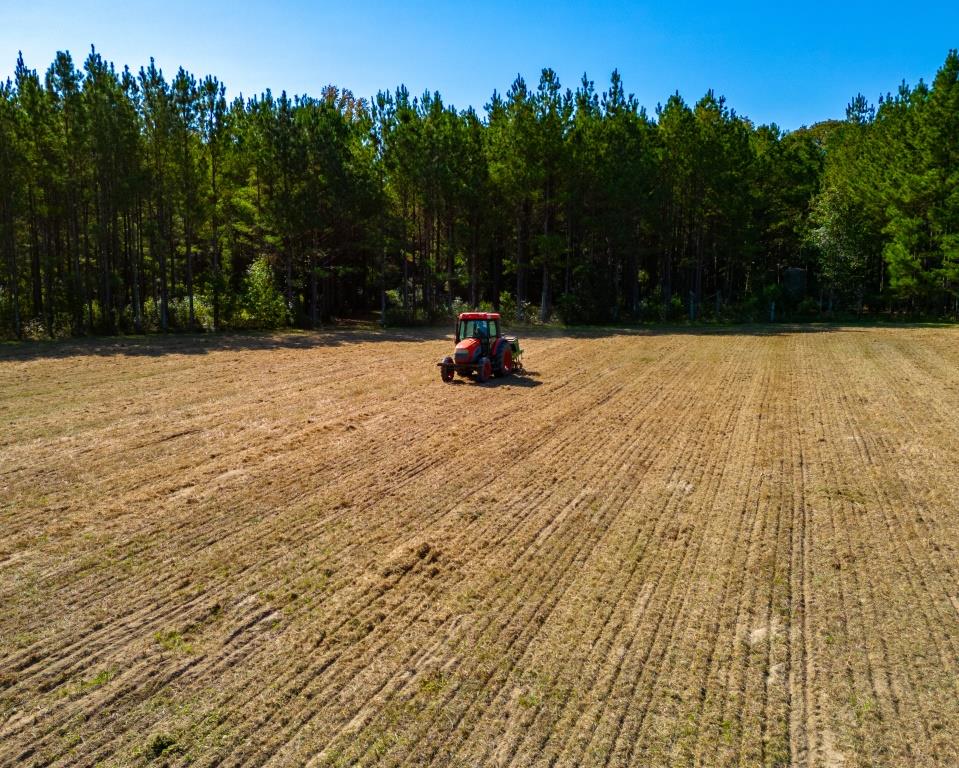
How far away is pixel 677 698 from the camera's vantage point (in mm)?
4488

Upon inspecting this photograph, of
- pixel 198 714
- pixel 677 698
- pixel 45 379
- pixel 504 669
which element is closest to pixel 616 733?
pixel 677 698

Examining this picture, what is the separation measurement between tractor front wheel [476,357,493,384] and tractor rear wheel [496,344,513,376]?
69 centimetres

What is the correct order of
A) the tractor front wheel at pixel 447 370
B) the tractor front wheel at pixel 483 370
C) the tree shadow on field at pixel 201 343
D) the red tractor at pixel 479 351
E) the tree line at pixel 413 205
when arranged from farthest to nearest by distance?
the tree line at pixel 413 205
the tree shadow on field at pixel 201 343
the tractor front wheel at pixel 447 370
the red tractor at pixel 479 351
the tractor front wheel at pixel 483 370

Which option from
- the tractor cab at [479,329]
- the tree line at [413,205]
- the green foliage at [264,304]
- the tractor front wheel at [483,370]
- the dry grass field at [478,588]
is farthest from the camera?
the green foliage at [264,304]

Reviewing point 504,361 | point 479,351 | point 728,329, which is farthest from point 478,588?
point 728,329

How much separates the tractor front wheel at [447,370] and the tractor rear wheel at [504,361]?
1267 mm

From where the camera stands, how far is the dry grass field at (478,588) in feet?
13.8

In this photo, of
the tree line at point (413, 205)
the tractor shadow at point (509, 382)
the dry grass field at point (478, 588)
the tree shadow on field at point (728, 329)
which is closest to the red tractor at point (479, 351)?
the tractor shadow at point (509, 382)

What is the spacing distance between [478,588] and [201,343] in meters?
22.9

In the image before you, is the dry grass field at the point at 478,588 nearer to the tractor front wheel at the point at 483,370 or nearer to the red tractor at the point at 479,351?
the tractor front wheel at the point at 483,370

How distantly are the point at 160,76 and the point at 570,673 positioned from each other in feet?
109

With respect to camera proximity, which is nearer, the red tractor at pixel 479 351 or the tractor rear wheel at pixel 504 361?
the red tractor at pixel 479 351

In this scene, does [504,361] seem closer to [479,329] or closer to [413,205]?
[479,329]

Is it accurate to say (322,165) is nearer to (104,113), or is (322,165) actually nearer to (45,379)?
(104,113)
